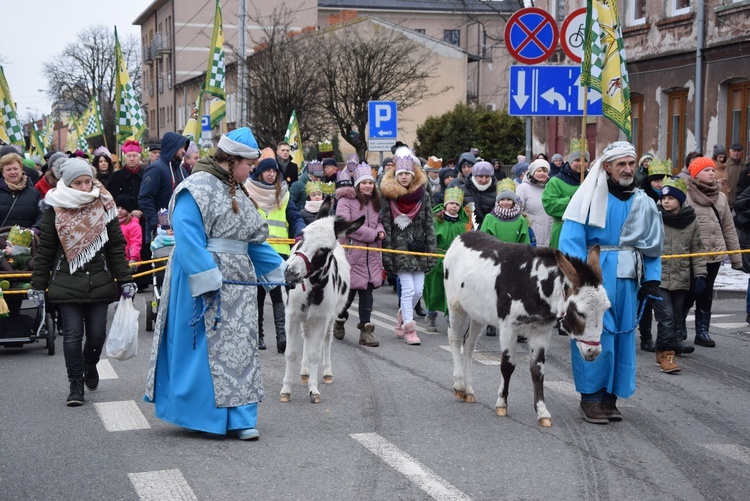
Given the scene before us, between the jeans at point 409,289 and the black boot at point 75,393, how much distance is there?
14.8ft

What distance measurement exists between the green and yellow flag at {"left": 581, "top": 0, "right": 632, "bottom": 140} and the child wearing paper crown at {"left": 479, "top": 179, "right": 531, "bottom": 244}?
145 centimetres

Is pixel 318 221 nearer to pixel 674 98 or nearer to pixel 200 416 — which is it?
pixel 200 416

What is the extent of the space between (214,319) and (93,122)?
81.4 ft

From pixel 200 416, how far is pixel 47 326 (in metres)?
4.50

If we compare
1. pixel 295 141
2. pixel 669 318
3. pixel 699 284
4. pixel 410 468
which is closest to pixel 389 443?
pixel 410 468

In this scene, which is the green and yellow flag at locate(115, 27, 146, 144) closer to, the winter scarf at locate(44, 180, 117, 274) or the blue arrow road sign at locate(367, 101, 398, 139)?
the blue arrow road sign at locate(367, 101, 398, 139)

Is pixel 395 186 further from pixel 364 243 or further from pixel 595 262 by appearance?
pixel 595 262

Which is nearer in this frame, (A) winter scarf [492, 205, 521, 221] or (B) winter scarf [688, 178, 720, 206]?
(A) winter scarf [492, 205, 521, 221]

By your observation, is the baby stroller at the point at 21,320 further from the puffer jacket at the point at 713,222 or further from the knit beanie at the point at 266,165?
the puffer jacket at the point at 713,222

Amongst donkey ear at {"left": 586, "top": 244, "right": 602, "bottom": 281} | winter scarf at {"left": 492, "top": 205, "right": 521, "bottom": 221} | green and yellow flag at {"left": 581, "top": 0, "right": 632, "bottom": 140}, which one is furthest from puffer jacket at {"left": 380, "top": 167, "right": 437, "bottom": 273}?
donkey ear at {"left": 586, "top": 244, "right": 602, "bottom": 281}

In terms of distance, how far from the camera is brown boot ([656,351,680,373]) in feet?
33.6

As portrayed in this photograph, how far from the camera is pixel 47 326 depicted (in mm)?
10992

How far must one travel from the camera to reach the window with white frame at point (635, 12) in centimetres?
2658

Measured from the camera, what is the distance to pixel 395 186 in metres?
11.9
